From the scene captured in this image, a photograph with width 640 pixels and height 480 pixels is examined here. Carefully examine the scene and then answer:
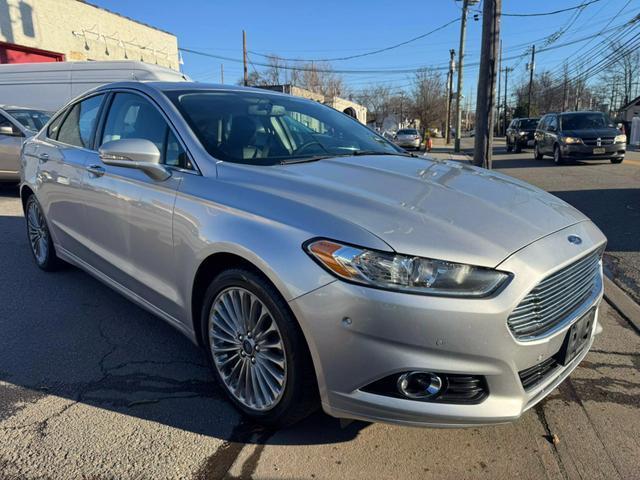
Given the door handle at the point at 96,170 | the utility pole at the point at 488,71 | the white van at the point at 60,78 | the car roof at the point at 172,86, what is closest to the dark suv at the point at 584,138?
the utility pole at the point at 488,71

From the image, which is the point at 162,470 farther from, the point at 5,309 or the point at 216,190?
the point at 5,309

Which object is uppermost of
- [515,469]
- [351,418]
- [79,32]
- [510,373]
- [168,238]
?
[79,32]

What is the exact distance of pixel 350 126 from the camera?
3975 millimetres

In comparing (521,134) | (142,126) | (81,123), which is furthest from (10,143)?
(521,134)

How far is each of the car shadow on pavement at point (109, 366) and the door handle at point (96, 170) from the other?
1.12 metres

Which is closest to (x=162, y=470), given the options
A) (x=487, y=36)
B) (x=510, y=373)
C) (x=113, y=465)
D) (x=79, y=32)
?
(x=113, y=465)

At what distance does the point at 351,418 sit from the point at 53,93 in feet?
51.3

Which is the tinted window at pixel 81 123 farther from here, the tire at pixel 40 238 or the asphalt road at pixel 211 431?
the asphalt road at pixel 211 431

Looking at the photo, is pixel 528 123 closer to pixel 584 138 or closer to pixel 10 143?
pixel 584 138

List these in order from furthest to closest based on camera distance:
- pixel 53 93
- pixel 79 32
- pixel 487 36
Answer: pixel 79 32
pixel 53 93
pixel 487 36

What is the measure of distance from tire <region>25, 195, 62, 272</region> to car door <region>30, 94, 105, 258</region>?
10.2 inches

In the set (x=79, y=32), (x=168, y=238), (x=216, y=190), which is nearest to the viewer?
(x=216, y=190)

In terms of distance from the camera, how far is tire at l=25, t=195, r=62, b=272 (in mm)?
4676

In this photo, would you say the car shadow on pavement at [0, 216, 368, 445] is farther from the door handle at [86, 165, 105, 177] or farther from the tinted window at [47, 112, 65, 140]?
the tinted window at [47, 112, 65, 140]
